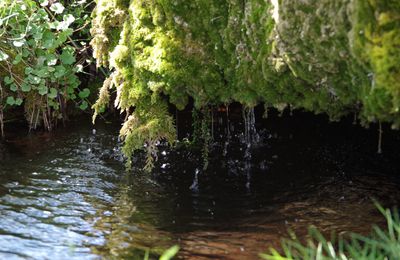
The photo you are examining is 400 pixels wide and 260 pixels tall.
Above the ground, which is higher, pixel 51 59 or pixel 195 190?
pixel 51 59

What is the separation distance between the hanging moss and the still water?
75 centimetres

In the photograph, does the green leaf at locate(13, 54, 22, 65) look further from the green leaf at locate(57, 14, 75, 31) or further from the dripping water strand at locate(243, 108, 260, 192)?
the dripping water strand at locate(243, 108, 260, 192)

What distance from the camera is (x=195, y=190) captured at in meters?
5.38

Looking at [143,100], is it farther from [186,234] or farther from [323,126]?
[323,126]

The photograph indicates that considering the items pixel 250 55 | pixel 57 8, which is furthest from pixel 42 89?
pixel 250 55

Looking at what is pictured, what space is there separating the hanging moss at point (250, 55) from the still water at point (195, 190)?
0.75 m

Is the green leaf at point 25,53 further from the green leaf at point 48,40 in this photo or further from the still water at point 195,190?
the still water at point 195,190

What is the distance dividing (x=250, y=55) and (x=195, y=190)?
1802 mm

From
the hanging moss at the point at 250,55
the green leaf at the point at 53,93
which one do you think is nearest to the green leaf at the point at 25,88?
the green leaf at the point at 53,93

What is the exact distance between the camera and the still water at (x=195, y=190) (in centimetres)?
408

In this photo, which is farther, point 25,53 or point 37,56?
point 37,56

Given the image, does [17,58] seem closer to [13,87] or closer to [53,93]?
[13,87]

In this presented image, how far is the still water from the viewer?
4.08m

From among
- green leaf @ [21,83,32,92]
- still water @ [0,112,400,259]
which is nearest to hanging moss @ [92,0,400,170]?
still water @ [0,112,400,259]
